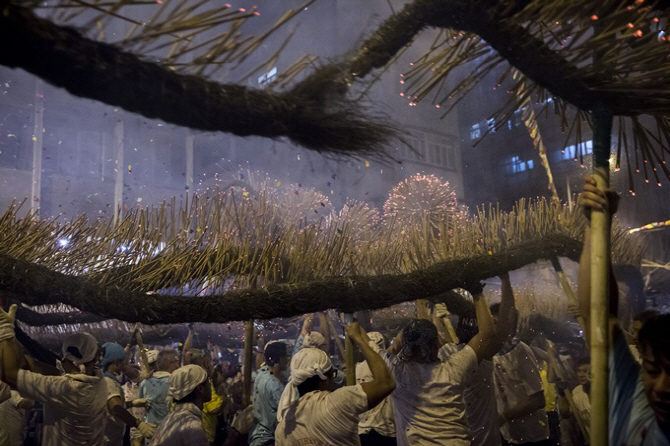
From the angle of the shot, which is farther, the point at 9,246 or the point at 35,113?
the point at 35,113

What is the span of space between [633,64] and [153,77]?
1468mm

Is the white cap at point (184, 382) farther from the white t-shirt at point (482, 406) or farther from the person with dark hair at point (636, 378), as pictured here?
the person with dark hair at point (636, 378)

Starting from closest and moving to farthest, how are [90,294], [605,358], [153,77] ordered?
[153,77]
[605,358]
[90,294]

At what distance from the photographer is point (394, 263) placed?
12.4ft

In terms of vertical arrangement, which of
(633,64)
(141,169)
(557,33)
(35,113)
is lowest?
(633,64)

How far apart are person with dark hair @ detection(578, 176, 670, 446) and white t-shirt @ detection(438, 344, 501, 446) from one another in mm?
2024

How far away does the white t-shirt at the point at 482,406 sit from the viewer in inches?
144

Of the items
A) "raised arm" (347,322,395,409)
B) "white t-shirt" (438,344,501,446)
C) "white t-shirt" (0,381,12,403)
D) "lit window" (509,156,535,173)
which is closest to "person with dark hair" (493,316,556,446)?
"white t-shirt" (438,344,501,446)

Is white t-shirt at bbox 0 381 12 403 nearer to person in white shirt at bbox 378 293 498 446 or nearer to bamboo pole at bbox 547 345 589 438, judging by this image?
person in white shirt at bbox 378 293 498 446

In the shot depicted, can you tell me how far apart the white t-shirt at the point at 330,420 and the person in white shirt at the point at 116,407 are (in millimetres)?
2172

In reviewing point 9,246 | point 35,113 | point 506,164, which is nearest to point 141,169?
point 35,113

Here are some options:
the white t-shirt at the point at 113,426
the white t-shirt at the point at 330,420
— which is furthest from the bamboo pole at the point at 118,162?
the white t-shirt at the point at 330,420

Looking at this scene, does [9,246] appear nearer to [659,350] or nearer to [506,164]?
[659,350]

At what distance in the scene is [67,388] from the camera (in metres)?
3.54
